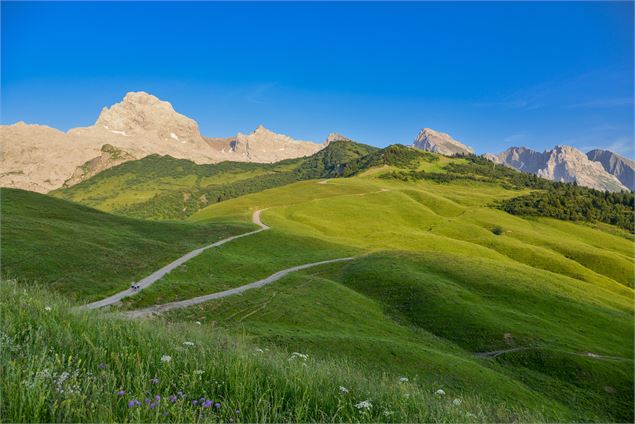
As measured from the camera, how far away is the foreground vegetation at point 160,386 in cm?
480

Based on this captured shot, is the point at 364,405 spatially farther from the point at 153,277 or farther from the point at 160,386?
the point at 153,277

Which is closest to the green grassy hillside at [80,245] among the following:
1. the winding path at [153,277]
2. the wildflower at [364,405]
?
the winding path at [153,277]

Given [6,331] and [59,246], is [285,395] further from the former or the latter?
[59,246]

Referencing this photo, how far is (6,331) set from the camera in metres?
7.24

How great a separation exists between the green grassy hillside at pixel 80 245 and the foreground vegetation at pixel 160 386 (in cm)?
2207

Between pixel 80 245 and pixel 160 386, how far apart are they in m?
55.4

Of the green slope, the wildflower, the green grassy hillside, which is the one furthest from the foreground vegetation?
the green slope

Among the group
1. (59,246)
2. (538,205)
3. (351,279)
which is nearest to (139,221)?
(59,246)

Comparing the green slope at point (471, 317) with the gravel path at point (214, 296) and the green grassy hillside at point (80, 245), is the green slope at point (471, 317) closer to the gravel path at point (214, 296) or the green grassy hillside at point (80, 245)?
the gravel path at point (214, 296)

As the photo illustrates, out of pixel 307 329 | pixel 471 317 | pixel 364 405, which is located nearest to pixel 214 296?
pixel 307 329

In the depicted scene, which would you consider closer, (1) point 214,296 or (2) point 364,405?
(2) point 364,405

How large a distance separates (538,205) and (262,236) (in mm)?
165147

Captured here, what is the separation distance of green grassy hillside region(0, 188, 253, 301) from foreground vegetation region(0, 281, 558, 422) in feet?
72.4

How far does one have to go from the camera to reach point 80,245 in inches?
2039
